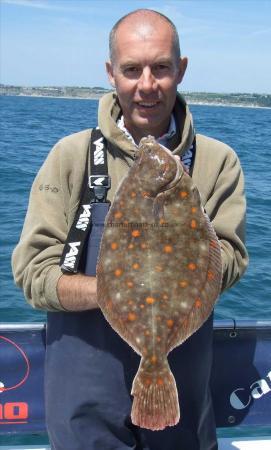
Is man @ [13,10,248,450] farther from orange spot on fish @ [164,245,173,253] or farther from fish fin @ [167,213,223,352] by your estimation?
orange spot on fish @ [164,245,173,253]

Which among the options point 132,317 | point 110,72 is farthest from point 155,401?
point 110,72

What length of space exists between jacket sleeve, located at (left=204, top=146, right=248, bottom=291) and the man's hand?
696 millimetres

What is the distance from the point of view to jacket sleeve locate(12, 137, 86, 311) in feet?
9.48

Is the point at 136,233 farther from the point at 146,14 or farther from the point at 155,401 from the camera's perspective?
the point at 146,14

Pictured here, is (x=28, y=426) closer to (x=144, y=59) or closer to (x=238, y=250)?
(x=238, y=250)

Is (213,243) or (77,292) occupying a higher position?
(213,243)

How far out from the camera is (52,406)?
304 centimetres

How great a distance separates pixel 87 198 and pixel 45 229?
27cm

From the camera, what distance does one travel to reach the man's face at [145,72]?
283cm

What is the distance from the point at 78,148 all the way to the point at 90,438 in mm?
1535

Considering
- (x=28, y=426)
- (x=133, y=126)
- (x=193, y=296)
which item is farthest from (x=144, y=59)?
(x=28, y=426)

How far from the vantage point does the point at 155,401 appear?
2516 mm

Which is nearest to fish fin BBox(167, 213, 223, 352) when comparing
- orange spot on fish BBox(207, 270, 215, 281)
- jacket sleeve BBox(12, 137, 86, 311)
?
orange spot on fish BBox(207, 270, 215, 281)

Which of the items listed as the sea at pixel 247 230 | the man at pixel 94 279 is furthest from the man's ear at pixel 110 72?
the sea at pixel 247 230
